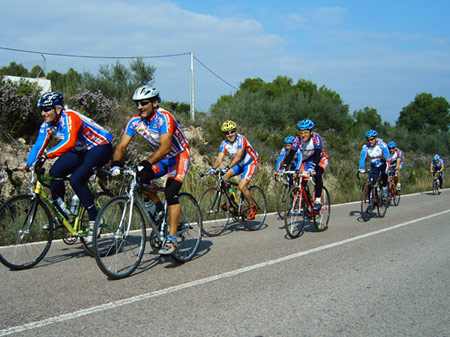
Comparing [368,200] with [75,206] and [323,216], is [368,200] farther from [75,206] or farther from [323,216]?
[75,206]

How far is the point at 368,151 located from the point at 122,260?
8595 mm

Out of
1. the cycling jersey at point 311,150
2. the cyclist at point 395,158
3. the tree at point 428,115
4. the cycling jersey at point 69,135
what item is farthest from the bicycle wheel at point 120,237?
the tree at point 428,115

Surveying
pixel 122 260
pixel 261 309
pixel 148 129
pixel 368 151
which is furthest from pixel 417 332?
pixel 368 151

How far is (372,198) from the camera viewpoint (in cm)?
1097

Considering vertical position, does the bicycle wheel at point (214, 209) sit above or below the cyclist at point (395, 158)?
below

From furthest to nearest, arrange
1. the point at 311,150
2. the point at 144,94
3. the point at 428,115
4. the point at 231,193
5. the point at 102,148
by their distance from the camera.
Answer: the point at 428,115 < the point at 311,150 < the point at 231,193 < the point at 102,148 < the point at 144,94

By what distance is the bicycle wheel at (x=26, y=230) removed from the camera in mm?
5344

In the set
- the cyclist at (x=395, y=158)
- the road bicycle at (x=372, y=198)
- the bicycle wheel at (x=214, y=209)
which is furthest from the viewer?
the cyclist at (x=395, y=158)

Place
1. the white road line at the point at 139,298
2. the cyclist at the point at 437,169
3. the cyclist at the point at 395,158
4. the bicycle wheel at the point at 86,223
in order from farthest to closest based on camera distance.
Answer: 1. the cyclist at the point at 437,169
2. the cyclist at the point at 395,158
3. the bicycle wheel at the point at 86,223
4. the white road line at the point at 139,298

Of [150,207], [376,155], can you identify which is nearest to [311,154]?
[376,155]

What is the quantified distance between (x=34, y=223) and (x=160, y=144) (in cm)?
200

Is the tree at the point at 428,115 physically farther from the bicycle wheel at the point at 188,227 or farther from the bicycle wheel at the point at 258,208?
the bicycle wheel at the point at 188,227

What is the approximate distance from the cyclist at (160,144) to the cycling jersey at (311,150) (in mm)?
3781

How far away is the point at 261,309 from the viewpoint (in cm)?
404
